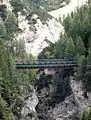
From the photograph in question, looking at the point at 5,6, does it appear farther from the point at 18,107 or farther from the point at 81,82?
the point at 18,107

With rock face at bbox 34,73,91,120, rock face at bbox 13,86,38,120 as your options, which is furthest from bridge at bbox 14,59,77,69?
rock face at bbox 13,86,38,120

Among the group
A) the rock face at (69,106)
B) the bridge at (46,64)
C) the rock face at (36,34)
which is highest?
the rock face at (36,34)

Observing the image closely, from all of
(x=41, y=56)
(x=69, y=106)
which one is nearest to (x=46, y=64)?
(x=69, y=106)

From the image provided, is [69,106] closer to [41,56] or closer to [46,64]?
[46,64]

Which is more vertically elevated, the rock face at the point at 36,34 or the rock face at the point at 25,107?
the rock face at the point at 36,34

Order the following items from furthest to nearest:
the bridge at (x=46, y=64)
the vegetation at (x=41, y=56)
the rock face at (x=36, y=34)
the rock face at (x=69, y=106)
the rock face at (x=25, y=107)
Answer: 1. the rock face at (x=36, y=34)
2. the bridge at (x=46, y=64)
3. the rock face at (x=69, y=106)
4. the rock face at (x=25, y=107)
5. the vegetation at (x=41, y=56)

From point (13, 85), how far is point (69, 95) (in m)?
21.0

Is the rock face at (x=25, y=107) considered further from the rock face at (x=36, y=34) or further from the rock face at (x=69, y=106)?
the rock face at (x=36, y=34)

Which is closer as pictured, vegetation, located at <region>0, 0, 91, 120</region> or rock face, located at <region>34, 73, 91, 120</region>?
vegetation, located at <region>0, 0, 91, 120</region>

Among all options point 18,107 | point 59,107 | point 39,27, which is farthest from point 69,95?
point 39,27

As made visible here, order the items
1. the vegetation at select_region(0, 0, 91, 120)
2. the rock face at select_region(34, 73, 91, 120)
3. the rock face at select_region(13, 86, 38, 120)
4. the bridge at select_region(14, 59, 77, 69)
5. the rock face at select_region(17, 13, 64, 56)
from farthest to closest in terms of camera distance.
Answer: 1. the rock face at select_region(17, 13, 64, 56)
2. the bridge at select_region(14, 59, 77, 69)
3. the rock face at select_region(34, 73, 91, 120)
4. the rock face at select_region(13, 86, 38, 120)
5. the vegetation at select_region(0, 0, 91, 120)

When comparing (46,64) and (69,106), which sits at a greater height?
(46,64)

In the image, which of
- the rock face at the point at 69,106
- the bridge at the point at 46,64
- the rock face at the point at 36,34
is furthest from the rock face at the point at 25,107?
the rock face at the point at 36,34

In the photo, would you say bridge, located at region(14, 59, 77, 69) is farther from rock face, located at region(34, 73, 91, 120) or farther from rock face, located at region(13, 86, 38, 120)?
rock face, located at region(13, 86, 38, 120)
